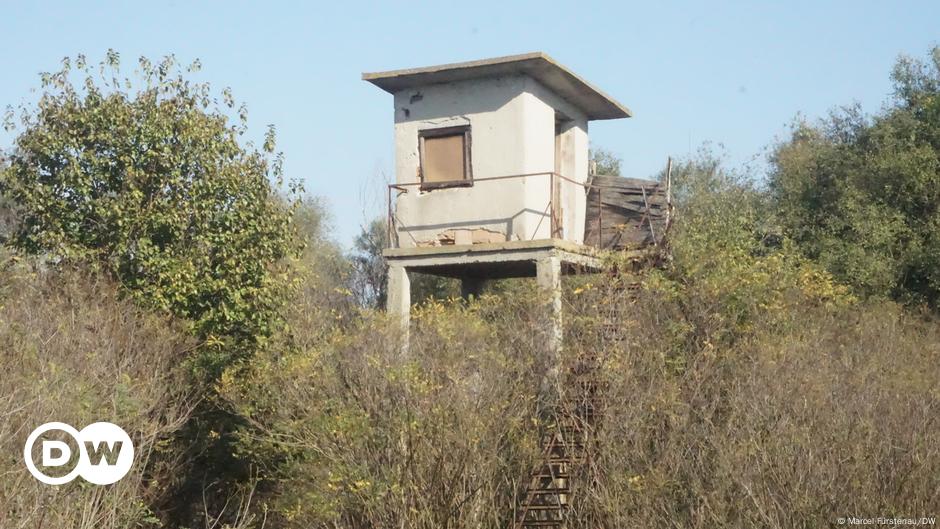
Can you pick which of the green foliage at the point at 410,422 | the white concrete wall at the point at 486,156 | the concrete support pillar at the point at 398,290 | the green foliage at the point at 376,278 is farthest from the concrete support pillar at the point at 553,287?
the green foliage at the point at 376,278

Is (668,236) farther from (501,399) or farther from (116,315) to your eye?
(116,315)

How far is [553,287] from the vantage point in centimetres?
1658

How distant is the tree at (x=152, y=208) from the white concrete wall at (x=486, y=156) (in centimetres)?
254

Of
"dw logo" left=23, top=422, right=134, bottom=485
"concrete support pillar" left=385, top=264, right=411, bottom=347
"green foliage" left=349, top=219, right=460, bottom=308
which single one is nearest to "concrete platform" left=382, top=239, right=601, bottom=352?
"concrete support pillar" left=385, top=264, right=411, bottom=347

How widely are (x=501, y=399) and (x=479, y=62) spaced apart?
6.71 metres

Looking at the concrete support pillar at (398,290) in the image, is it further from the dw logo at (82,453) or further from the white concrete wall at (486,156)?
the dw logo at (82,453)

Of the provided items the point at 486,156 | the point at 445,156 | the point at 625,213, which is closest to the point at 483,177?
the point at 486,156

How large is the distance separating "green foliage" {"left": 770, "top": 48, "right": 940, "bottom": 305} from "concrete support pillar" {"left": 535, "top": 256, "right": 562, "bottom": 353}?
29.9ft

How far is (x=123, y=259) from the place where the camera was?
59.0ft

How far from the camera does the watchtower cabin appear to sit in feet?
60.6

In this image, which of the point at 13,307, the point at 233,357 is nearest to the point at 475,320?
the point at 233,357

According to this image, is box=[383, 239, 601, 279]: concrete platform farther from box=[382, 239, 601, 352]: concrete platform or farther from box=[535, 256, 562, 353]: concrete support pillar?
box=[535, 256, 562, 353]: concrete support pillar

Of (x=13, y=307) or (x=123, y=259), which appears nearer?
(x=13, y=307)

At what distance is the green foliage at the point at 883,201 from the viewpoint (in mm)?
24188
